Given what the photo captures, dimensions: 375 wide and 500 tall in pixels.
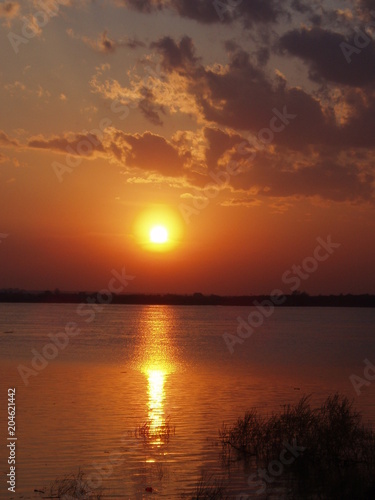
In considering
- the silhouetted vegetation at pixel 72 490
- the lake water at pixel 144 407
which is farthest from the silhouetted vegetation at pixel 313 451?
the silhouetted vegetation at pixel 72 490

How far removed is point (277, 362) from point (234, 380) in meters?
15.5

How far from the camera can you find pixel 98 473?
1814 cm

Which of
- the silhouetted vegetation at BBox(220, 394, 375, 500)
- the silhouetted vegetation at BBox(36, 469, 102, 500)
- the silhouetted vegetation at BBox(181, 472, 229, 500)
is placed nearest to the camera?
the silhouetted vegetation at BBox(181, 472, 229, 500)

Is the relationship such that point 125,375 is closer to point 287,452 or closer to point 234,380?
point 234,380

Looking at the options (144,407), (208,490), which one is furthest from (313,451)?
(144,407)

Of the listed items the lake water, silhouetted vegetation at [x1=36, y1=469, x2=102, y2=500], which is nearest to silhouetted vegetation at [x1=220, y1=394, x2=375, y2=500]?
the lake water

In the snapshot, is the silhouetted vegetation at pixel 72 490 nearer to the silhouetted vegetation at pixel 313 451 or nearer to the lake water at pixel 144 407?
the lake water at pixel 144 407

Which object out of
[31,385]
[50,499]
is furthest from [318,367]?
[50,499]

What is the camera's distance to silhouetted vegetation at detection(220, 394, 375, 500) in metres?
16.1

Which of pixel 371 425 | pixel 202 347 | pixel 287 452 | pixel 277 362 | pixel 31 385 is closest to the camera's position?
pixel 287 452

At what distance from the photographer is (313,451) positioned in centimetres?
1895

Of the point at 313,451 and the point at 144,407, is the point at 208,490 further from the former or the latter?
the point at 144,407

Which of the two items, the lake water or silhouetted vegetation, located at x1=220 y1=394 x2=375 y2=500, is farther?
the lake water

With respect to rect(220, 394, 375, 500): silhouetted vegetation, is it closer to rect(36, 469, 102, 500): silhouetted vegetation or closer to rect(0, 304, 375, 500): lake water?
rect(0, 304, 375, 500): lake water
